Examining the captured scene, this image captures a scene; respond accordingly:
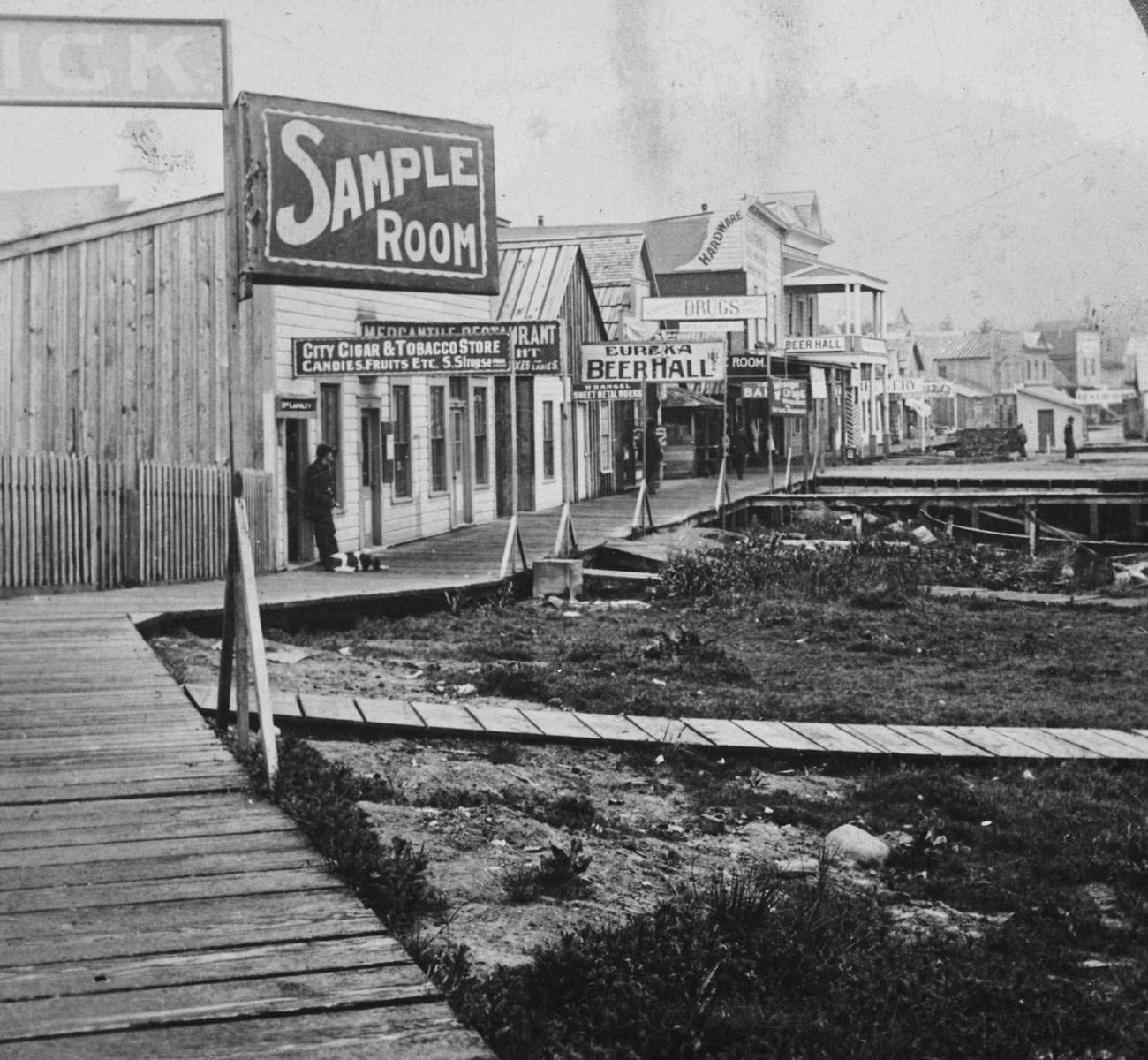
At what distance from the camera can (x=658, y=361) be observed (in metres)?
23.0

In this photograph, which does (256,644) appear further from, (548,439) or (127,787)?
(548,439)

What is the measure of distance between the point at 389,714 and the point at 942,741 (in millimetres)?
3521

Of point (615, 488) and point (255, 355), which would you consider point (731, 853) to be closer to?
point (255, 355)

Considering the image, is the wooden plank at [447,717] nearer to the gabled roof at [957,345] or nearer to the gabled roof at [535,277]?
the gabled roof at [535,277]

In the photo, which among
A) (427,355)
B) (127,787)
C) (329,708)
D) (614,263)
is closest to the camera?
(127,787)

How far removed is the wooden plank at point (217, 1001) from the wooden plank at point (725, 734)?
5486mm

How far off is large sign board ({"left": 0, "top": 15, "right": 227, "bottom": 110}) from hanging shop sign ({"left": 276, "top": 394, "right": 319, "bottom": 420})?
476 inches

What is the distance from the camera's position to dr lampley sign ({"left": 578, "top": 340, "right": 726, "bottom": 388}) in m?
22.6

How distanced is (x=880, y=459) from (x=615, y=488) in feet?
91.3

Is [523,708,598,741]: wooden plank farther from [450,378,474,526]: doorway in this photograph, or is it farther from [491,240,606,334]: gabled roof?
[491,240,606,334]: gabled roof

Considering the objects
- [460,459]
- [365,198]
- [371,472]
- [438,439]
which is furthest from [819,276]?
Result: [365,198]

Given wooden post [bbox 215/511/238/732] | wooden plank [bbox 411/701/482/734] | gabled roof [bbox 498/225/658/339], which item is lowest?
wooden plank [bbox 411/701/482/734]

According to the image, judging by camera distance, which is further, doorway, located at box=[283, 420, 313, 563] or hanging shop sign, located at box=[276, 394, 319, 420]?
doorway, located at box=[283, 420, 313, 563]

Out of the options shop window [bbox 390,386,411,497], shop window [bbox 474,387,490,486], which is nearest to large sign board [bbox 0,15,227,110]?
shop window [bbox 390,386,411,497]
